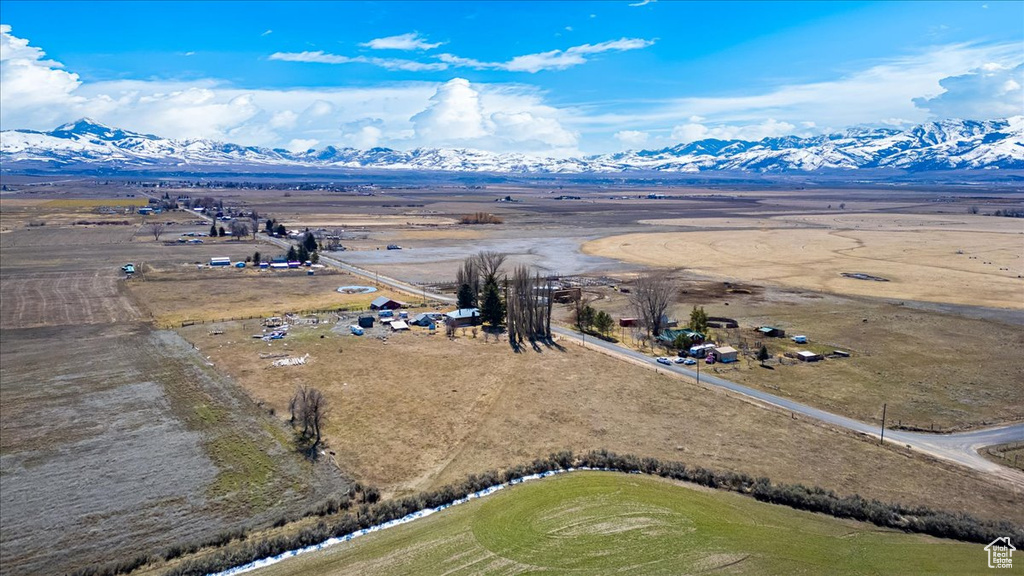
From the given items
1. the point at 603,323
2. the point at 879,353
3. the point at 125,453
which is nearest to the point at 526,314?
the point at 603,323

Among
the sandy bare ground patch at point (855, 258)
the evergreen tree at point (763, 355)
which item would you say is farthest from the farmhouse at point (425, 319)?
the sandy bare ground patch at point (855, 258)

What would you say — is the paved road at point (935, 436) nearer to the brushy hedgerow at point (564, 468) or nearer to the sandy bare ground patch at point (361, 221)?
the brushy hedgerow at point (564, 468)

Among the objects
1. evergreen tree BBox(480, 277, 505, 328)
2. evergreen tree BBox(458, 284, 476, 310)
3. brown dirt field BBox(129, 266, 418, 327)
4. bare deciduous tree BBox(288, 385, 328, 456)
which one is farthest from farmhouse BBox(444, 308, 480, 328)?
bare deciduous tree BBox(288, 385, 328, 456)

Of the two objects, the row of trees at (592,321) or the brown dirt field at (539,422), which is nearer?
the brown dirt field at (539,422)

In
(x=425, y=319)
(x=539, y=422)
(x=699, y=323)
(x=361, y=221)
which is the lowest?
(x=539, y=422)

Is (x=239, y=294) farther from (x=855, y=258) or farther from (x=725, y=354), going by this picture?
(x=855, y=258)

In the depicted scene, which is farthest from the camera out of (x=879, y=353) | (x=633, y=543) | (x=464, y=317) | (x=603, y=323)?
(x=464, y=317)
